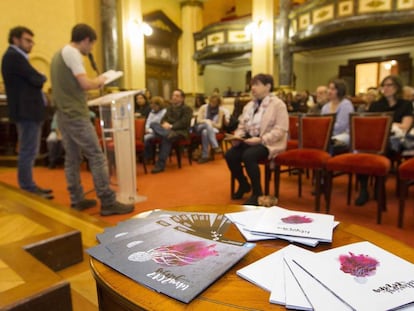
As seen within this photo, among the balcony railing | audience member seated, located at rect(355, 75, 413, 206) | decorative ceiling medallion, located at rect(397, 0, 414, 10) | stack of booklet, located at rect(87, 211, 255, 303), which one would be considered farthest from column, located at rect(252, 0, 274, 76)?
stack of booklet, located at rect(87, 211, 255, 303)

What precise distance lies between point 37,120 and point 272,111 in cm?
195

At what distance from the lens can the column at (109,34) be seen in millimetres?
7438

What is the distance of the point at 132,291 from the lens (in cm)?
65

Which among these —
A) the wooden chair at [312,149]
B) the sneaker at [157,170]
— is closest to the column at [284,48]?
the sneaker at [157,170]

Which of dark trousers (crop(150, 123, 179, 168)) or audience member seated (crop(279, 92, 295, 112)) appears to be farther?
audience member seated (crop(279, 92, 295, 112))

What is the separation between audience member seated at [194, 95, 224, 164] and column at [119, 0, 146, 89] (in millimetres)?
3244

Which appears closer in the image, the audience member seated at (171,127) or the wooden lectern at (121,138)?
the wooden lectern at (121,138)

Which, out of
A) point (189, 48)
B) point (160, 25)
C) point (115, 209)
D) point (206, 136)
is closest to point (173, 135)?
point (206, 136)

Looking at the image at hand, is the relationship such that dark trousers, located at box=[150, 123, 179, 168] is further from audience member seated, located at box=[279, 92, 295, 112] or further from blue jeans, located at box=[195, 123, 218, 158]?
audience member seated, located at box=[279, 92, 295, 112]

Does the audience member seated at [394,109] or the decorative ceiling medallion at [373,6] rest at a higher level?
the decorative ceiling medallion at [373,6]

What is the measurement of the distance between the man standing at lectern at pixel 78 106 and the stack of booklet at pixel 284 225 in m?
1.68

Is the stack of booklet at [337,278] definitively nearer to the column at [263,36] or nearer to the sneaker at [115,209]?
the sneaker at [115,209]

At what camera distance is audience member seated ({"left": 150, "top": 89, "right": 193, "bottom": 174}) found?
462cm

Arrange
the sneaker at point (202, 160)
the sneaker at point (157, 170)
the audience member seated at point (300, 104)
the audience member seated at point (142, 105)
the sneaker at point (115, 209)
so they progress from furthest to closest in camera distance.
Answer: the audience member seated at point (300, 104)
the audience member seated at point (142, 105)
the sneaker at point (202, 160)
the sneaker at point (157, 170)
the sneaker at point (115, 209)
